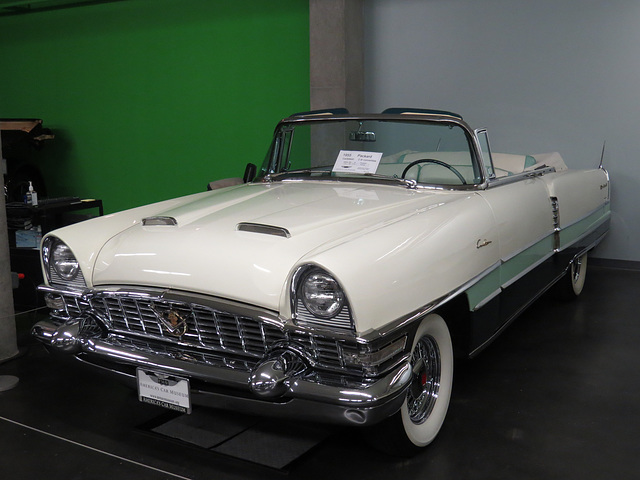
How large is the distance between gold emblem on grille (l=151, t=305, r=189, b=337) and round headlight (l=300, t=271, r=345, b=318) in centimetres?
50

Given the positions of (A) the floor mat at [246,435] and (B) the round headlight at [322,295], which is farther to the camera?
(A) the floor mat at [246,435]

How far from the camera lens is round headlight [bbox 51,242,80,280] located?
2.51 meters

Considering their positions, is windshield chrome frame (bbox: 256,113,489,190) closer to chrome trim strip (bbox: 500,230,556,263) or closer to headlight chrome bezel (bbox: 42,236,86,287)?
chrome trim strip (bbox: 500,230,556,263)

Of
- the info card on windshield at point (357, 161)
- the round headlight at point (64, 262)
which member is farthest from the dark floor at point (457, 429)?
the info card on windshield at point (357, 161)

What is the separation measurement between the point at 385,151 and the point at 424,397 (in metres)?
1.27

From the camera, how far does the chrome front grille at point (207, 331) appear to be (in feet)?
6.54

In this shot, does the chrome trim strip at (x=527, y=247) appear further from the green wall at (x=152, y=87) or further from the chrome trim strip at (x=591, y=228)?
the green wall at (x=152, y=87)

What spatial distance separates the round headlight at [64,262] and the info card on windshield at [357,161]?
4.46 ft

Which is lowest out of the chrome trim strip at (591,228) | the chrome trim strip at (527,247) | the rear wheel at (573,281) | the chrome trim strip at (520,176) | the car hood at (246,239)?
the rear wheel at (573,281)

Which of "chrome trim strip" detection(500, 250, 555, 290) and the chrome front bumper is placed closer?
the chrome front bumper

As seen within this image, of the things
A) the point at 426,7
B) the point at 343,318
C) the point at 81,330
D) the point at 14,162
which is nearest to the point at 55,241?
the point at 81,330

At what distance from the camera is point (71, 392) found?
3037 mm

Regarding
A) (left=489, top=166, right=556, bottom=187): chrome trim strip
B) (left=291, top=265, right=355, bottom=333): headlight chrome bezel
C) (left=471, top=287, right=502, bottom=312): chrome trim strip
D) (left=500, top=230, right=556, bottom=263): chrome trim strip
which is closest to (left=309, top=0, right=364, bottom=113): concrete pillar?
(left=489, top=166, right=556, bottom=187): chrome trim strip

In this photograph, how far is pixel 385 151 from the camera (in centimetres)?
319
